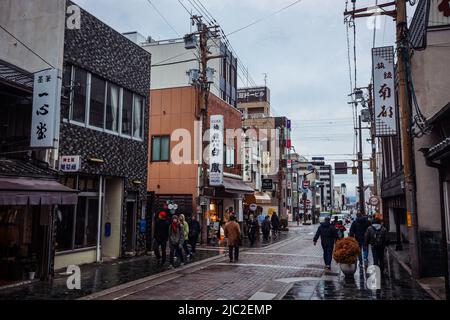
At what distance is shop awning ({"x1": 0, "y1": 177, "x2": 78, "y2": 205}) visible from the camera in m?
9.10

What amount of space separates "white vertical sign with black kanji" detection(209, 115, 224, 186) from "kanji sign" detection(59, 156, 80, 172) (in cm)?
1163

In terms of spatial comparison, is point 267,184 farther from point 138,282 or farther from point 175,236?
point 138,282

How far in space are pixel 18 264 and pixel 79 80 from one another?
261 inches

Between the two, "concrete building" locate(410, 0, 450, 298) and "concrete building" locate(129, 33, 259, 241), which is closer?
"concrete building" locate(410, 0, 450, 298)

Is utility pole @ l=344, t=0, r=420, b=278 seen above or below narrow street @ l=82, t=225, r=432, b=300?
above

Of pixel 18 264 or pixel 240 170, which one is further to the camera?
pixel 240 170

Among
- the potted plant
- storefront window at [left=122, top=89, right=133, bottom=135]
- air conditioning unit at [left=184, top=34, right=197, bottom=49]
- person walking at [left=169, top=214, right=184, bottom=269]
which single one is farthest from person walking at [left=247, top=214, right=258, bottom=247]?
the potted plant

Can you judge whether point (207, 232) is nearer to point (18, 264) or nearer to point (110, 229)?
point (110, 229)

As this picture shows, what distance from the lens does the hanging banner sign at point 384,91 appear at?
1472 centimetres

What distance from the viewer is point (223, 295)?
9.79 m

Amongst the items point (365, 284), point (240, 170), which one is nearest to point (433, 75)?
point (365, 284)

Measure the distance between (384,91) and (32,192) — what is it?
1243cm

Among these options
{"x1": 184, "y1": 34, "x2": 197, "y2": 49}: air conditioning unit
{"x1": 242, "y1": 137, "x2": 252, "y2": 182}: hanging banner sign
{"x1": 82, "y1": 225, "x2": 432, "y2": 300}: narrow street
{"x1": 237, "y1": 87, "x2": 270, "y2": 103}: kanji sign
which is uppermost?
{"x1": 237, "y1": 87, "x2": 270, "y2": 103}: kanji sign

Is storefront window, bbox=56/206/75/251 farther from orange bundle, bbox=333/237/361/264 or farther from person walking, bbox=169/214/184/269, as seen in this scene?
orange bundle, bbox=333/237/361/264
